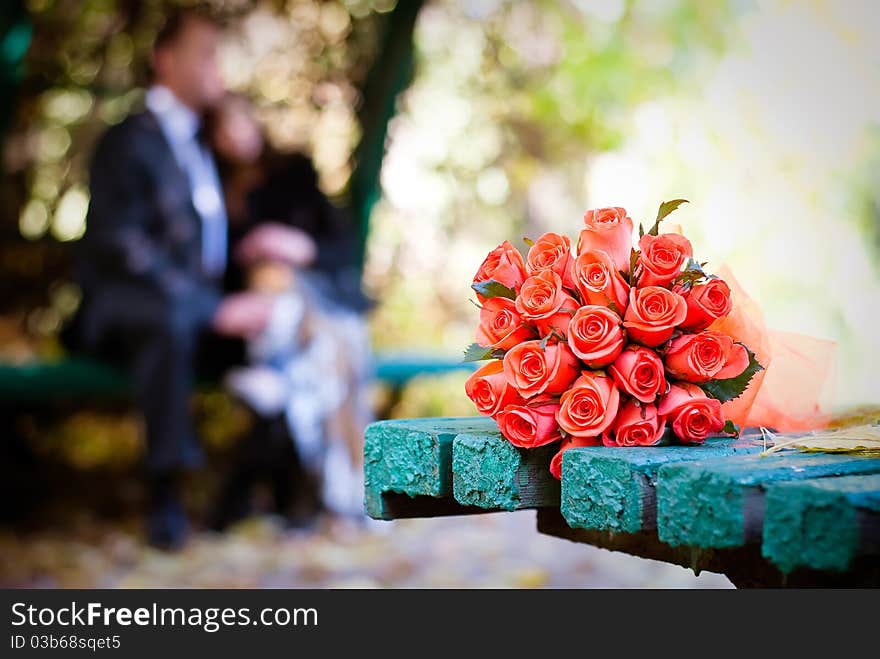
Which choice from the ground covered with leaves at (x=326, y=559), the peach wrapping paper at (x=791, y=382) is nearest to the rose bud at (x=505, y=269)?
the peach wrapping paper at (x=791, y=382)

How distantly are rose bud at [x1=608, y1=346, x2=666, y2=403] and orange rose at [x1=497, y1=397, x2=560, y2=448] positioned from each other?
9 cm

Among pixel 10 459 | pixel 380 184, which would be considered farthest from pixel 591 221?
pixel 10 459

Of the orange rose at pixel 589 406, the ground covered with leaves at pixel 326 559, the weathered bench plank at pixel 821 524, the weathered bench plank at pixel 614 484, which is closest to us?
the weathered bench plank at pixel 821 524

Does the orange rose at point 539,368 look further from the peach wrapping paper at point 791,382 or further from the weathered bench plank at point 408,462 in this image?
the peach wrapping paper at point 791,382

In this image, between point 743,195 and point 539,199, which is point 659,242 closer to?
point 743,195

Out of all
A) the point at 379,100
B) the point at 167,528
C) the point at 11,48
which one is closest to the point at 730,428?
the point at 167,528

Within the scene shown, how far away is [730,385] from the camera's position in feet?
4.52

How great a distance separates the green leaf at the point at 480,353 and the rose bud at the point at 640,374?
0.58ft

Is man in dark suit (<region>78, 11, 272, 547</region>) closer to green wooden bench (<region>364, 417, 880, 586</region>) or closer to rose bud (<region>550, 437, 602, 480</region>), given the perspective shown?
green wooden bench (<region>364, 417, 880, 586</region>)

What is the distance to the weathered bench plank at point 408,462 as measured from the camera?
1.42m

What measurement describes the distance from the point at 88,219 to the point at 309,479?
1370 mm

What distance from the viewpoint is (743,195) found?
150 inches

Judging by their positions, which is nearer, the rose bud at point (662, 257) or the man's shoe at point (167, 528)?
the rose bud at point (662, 257)

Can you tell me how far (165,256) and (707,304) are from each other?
10.4 feet
